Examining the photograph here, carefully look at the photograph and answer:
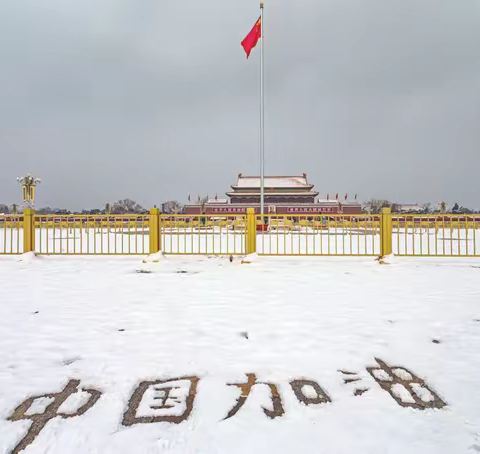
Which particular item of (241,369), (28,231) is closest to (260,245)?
(28,231)

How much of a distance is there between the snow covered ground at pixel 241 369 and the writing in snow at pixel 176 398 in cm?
1

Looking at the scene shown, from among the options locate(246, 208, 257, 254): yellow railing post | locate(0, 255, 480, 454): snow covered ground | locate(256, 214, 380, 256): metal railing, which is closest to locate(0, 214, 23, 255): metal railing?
locate(0, 255, 480, 454): snow covered ground

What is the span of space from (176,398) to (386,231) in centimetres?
637

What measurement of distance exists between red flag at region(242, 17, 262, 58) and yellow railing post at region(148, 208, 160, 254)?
901 centimetres

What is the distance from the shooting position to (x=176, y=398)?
1.79 metres

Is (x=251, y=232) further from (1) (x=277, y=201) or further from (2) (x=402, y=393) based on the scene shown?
(1) (x=277, y=201)

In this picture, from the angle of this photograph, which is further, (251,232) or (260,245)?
(260,245)

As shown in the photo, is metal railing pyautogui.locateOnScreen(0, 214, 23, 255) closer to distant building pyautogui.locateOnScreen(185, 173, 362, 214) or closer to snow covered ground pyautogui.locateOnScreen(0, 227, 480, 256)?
snow covered ground pyautogui.locateOnScreen(0, 227, 480, 256)

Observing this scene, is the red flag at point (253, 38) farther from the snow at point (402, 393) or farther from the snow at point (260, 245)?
the snow at point (402, 393)

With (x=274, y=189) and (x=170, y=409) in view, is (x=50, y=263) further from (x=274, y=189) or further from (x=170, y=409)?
(x=274, y=189)

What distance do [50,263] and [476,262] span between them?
32.0 ft

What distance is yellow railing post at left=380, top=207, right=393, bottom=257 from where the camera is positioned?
22.6 ft

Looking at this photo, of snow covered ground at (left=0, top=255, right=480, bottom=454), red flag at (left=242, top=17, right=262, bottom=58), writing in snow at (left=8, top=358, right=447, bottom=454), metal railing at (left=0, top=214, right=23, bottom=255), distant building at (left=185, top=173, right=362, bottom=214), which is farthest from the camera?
distant building at (left=185, top=173, right=362, bottom=214)

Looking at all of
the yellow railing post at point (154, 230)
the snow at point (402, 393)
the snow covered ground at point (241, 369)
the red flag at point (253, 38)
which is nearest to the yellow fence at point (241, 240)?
the yellow railing post at point (154, 230)
